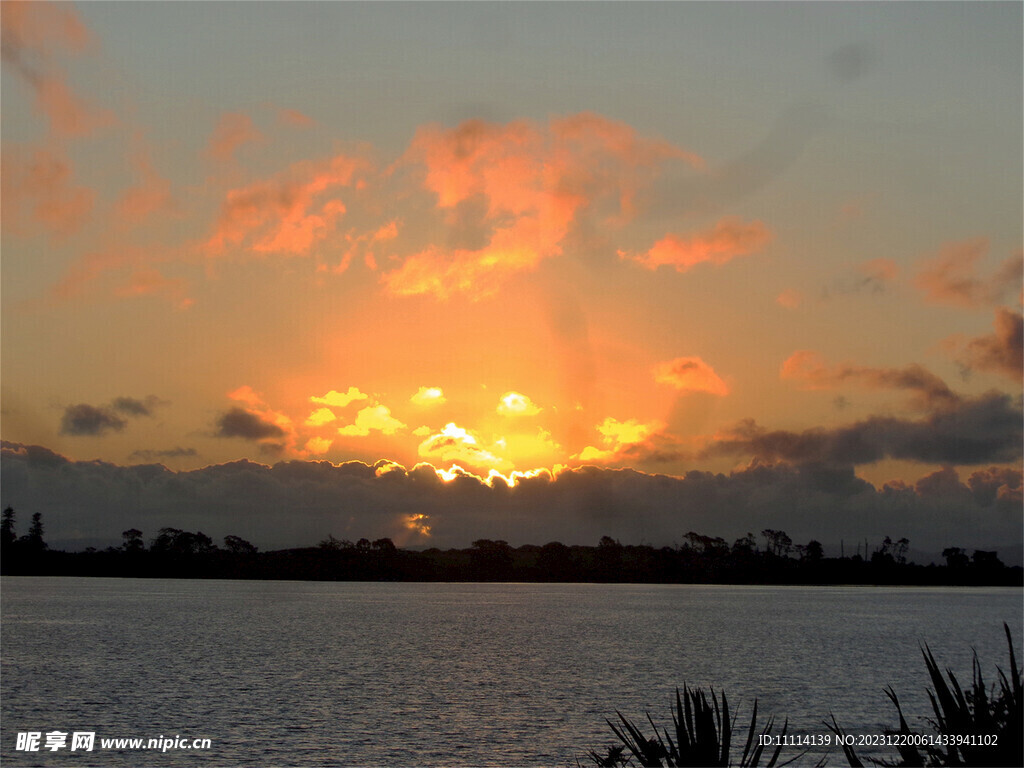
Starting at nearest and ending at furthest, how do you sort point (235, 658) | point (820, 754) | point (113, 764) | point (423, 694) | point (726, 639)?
point (113, 764) < point (820, 754) < point (423, 694) < point (235, 658) < point (726, 639)

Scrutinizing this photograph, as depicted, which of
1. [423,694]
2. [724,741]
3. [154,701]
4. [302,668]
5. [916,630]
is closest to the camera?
[724,741]

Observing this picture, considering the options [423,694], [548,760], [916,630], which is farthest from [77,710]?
[916,630]

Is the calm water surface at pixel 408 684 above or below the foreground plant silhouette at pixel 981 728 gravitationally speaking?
below

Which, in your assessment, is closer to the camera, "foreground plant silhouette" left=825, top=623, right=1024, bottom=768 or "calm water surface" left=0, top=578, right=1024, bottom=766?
"foreground plant silhouette" left=825, top=623, right=1024, bottom=768

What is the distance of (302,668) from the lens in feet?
295

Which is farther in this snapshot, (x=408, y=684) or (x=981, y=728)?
(x=408, y=684)

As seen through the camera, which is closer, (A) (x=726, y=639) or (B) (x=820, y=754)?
(B) (x=820, y=754)

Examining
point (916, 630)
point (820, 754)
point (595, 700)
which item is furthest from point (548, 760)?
point (916, 630)

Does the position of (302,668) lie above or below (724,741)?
below

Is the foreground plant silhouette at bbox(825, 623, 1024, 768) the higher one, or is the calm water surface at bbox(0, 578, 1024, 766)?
the foreground plant silhouette at bbox(825, 623, 1024, 768)

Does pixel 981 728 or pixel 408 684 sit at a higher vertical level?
pixel 981 728

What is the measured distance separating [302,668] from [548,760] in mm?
46484

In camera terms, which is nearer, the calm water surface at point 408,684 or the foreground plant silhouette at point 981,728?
the foreground plant silhouette at point 981,728

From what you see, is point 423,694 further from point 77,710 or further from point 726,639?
point 726,639
